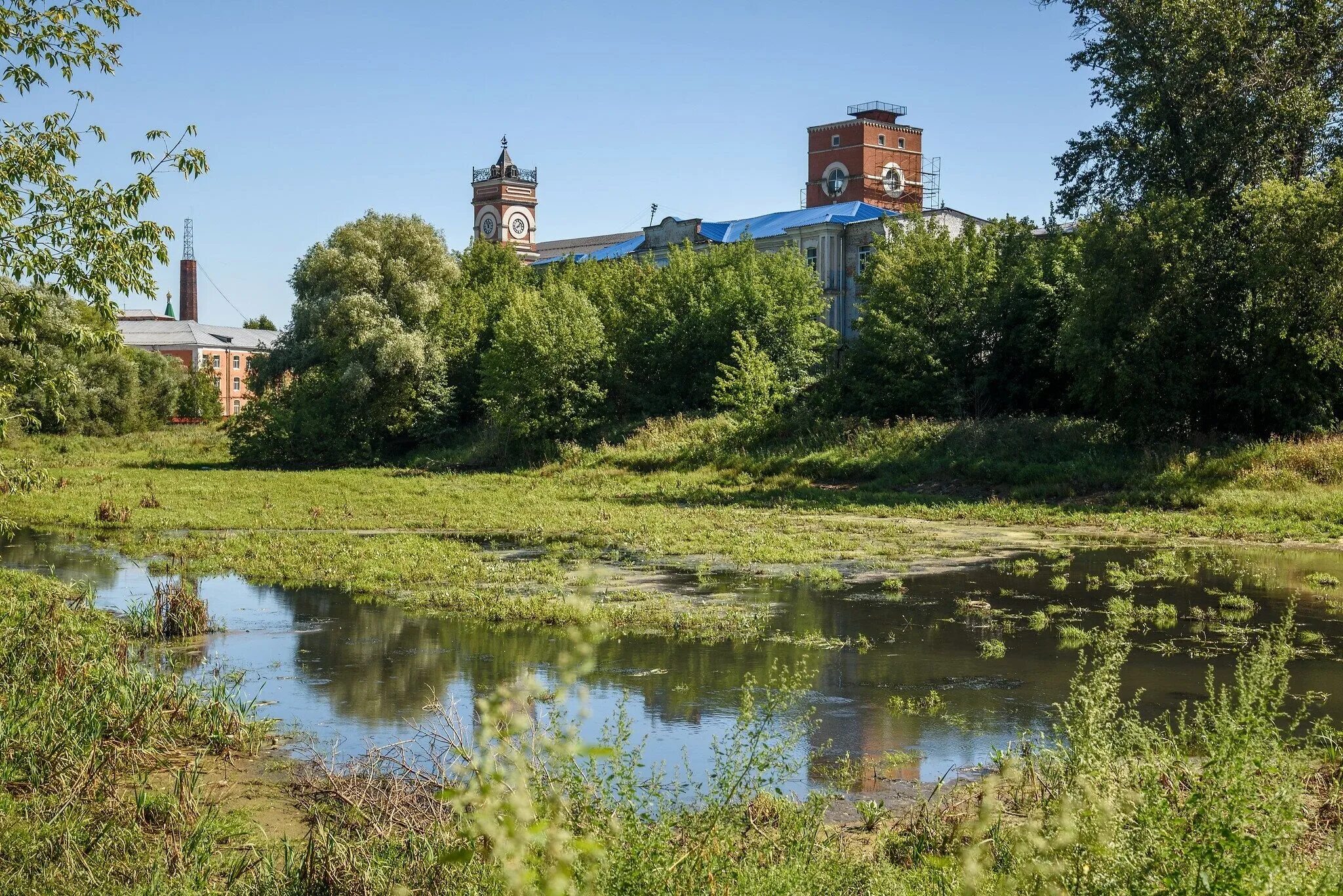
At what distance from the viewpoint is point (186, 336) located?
11638 cm

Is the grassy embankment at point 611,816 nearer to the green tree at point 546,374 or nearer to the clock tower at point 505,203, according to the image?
the green tree at point 546,374

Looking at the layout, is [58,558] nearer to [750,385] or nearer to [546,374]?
[750,385]

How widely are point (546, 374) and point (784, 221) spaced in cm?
2422

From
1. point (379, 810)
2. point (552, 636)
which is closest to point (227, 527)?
point (552, 636)

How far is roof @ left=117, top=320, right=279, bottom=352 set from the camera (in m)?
114

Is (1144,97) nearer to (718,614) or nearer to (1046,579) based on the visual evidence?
(1046,579)

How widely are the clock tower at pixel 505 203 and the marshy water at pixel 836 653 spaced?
3823 inches

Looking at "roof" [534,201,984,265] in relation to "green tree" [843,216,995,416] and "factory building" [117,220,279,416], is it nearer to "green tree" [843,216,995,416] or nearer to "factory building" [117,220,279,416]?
"green tree" [843,216,995,416]

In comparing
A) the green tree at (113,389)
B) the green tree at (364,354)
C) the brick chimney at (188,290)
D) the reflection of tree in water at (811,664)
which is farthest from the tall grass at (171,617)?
the brick chimney at (188,290)

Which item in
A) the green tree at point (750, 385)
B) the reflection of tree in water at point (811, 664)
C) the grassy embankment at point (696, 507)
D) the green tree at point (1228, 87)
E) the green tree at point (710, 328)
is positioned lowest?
the reflection of tree in water at point (811, 664)

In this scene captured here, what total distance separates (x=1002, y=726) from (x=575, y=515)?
737 inches

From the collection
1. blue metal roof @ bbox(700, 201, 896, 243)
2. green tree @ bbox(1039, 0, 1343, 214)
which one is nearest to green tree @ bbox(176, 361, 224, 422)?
blue metal roof @ bbox(700, 201, 896, 243)

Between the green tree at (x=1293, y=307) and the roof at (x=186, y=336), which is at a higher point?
the roof at (x=186, y=336)

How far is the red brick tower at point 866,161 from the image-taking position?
7869 centimetres
